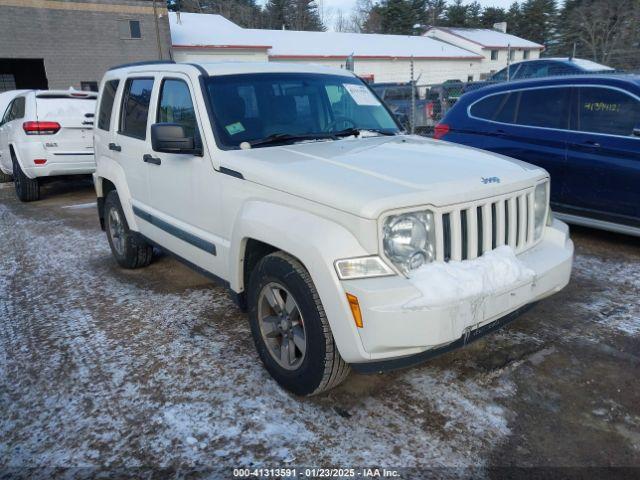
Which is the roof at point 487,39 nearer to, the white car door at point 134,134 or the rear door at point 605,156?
the rear door at point 605,156

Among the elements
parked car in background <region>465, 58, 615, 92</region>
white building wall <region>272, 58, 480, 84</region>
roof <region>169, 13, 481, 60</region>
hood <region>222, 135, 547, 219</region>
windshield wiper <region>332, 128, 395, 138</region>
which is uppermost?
roof <region>169, 13, 481, 60</region>

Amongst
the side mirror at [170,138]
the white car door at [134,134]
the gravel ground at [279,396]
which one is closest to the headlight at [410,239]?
the gravel ground at [279,396]

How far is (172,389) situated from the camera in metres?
3.08

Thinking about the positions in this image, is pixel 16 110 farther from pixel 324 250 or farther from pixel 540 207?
pixel 540 207

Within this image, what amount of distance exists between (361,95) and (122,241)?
110 inches

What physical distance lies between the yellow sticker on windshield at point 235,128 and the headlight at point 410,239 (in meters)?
1.50

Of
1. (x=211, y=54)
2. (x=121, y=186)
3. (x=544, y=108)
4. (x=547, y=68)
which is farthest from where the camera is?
(x=211, y=54)

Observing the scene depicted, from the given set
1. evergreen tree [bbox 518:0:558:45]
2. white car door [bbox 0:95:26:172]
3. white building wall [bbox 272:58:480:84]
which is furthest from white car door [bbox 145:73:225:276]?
evergreen tree [bbox 518:0:558:45]

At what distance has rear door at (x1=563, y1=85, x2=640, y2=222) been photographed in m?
5.00

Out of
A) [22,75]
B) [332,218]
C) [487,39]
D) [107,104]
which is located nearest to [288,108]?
[332,218]

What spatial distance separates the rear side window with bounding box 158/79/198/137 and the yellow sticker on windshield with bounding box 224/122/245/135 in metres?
0.26

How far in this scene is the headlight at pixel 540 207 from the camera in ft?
10.5

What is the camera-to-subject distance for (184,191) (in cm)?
376

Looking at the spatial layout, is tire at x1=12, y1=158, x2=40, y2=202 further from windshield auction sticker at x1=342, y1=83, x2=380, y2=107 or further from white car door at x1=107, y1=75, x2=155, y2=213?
windshield auction sticker at x1=342, y1=83, x2=380, y2=107
